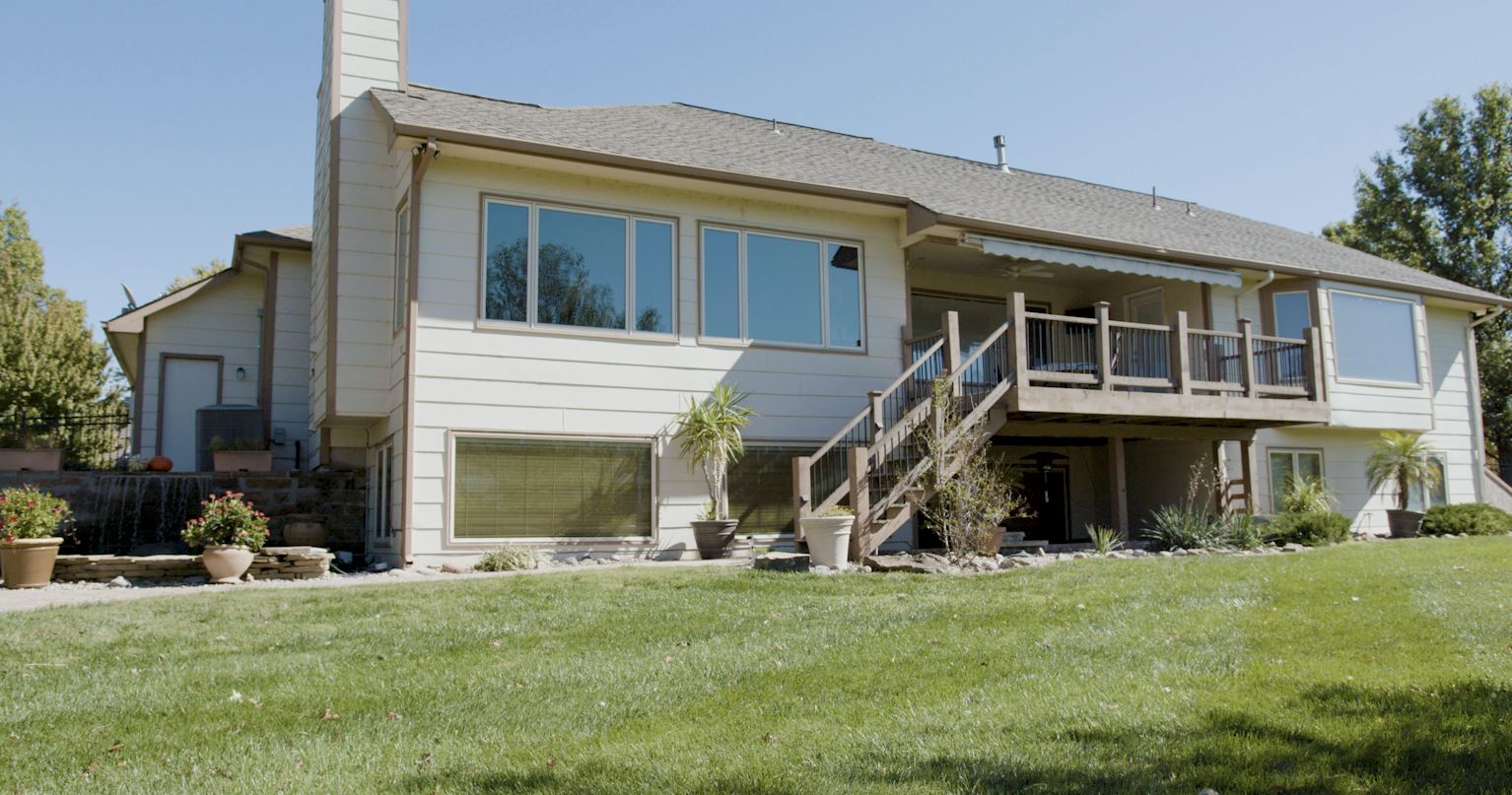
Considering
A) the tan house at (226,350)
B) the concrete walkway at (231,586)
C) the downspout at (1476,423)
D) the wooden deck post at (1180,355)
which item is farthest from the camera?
the downspout at (1476,423)

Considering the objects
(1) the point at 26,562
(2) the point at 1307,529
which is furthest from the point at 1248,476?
(1) the point at 26,562

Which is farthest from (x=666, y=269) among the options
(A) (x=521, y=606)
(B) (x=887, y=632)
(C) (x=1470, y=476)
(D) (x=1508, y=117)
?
(D) (x=1508, y=117)

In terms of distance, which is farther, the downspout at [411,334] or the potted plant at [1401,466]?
the potted plant at [1401,466]

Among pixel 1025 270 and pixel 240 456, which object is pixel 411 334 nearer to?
pixel 240 456

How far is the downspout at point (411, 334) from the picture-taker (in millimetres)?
11094

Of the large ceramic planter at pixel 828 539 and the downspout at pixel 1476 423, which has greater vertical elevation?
the downspout at pixel 1476 423

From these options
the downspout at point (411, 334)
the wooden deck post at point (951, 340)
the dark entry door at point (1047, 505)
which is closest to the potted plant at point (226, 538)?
the downspout at point (411, 334)

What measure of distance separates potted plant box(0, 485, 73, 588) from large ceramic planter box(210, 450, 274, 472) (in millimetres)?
3947

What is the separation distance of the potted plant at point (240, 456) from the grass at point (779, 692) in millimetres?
6628

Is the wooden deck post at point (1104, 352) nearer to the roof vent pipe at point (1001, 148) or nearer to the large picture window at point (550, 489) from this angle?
the large picture window at point (550, 489)

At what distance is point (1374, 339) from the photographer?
1788 cm

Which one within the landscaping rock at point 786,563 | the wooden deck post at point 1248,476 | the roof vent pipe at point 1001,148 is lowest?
the landscaping rock at point 786,563

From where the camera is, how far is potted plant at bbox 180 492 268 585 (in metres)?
10.0

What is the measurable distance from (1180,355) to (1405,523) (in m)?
5.71
